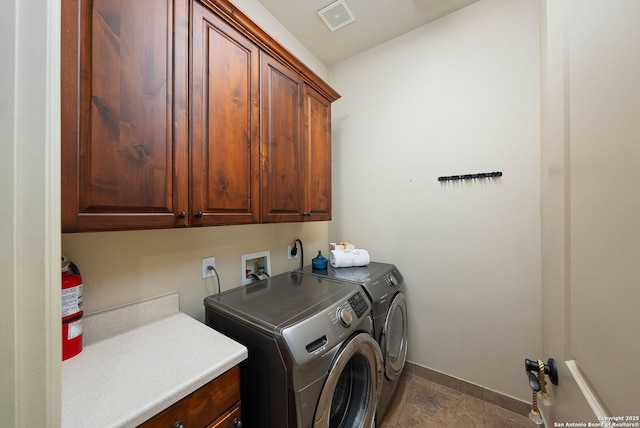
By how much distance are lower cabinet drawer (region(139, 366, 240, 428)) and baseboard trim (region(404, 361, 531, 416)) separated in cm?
163

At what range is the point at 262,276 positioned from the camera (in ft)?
5.32

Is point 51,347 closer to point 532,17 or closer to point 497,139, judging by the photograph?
point 497,139

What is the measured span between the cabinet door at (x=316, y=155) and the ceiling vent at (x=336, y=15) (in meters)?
0.61

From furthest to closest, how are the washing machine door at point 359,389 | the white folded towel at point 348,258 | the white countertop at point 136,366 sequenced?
1. the white folded towel at point 348,258
2. the washing machine door at point 359,389
3. the white countertop at point 136,366

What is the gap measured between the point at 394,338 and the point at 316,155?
59.1 inches

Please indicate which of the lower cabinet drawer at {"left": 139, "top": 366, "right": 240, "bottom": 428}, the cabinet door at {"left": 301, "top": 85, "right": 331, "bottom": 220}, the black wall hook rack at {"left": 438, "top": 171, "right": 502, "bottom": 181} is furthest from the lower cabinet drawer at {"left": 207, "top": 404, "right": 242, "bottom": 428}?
the black wall hook rack at {"left": 438, "top": 171, "right": 502, "bottom": 181}

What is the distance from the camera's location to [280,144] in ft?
4.46

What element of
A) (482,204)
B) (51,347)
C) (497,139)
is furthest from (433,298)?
(51,347)

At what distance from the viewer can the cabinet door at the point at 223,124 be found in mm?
957

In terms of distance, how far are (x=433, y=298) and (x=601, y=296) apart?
1566 millimetres

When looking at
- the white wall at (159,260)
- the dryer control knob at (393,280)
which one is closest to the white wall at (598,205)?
the dryer control knob at (393,280)

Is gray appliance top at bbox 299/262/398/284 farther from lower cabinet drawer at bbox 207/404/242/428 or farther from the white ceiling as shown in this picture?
the white ceiling

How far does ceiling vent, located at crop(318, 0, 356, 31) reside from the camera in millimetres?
1629

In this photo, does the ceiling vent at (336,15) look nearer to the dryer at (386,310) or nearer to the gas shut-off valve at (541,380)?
the dryer at (386,310)
